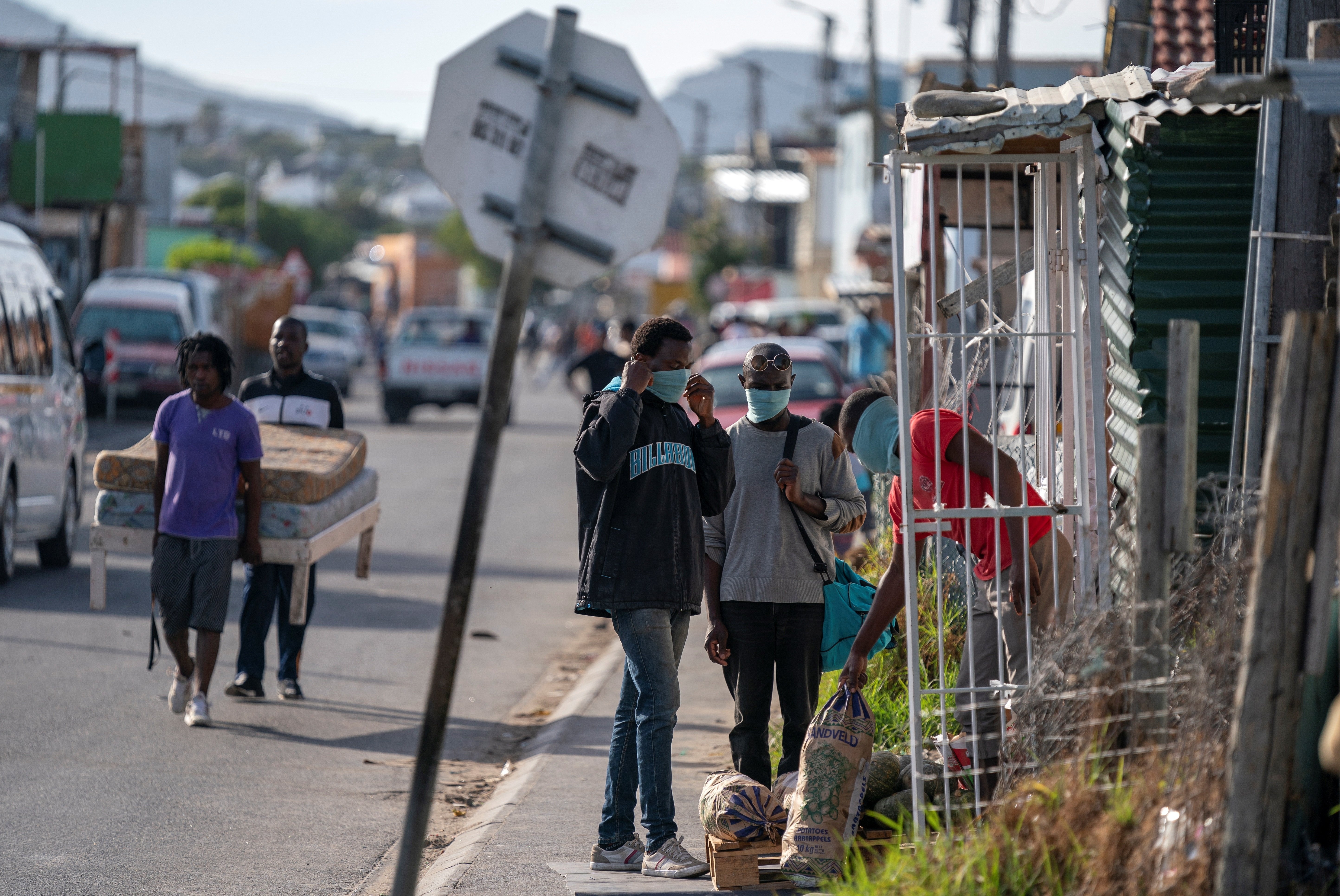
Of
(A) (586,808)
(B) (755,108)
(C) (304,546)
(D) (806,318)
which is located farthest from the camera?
(B) (755,108)

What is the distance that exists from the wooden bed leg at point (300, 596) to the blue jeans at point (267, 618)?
0.17 ft

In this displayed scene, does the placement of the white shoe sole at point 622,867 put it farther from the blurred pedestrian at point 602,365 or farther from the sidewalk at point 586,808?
the blurred pedestrian at point 602,365

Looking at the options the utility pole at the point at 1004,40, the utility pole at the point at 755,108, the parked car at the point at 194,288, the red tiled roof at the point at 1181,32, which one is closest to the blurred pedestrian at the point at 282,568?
the red tiled roof at the point at 1181,32

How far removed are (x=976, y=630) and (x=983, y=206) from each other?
3508mm

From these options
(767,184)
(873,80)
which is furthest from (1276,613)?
(767,184)

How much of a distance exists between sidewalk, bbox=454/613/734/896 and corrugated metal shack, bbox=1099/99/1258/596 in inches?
82.9

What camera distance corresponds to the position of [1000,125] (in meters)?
4.76

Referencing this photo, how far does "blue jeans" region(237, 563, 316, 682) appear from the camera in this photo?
808 centimetres

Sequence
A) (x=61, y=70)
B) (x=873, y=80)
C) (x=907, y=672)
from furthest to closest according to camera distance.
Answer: (x=61, y=70) < (x=873, y=80) < (x=907, y=672)

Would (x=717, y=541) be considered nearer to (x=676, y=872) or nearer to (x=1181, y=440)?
(x=676, y=872)

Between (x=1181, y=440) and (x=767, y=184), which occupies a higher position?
(x=767, y=184)

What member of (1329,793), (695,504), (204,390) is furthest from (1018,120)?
(204,390)

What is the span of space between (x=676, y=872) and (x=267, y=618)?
12.4 feet

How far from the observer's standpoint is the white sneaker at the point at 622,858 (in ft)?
17.1
